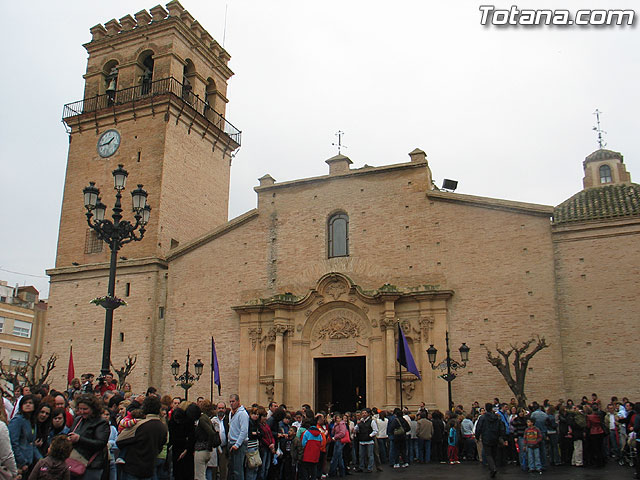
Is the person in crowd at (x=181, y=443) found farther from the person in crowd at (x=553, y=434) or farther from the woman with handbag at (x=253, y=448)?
the person in crowd at (x=553, y=434)

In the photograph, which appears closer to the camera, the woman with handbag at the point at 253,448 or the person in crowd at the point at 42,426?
the person in crowd at the point at 42,426

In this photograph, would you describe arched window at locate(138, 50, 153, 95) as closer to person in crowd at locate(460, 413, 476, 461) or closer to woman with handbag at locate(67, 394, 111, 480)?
person in crowd at locate(460, 413, 476, 461)

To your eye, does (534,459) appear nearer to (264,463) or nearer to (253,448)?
(264,463)

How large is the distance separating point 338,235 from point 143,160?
10.1 m

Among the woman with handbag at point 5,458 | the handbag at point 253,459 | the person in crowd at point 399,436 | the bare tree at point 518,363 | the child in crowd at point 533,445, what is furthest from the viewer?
the bare tree at point 518,363

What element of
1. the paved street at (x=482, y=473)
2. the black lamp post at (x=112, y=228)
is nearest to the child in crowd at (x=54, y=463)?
the black lamp post at (x=112, y=228)

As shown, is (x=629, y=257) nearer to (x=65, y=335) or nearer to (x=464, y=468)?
(x=464, y=468)

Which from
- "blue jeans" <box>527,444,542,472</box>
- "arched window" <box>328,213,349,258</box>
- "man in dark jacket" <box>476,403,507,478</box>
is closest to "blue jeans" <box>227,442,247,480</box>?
"man in dark jacket" <box>476,403,507,478</box>

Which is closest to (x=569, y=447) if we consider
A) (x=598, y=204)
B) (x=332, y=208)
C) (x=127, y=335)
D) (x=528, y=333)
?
(x=528, y=333)

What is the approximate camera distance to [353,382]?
87.4ft

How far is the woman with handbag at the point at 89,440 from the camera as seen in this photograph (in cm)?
747

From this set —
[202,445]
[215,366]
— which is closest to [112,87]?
[215,366]

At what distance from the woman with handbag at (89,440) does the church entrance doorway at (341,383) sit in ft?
60.8

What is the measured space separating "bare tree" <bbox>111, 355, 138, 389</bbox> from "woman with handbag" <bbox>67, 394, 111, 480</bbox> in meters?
16.8
